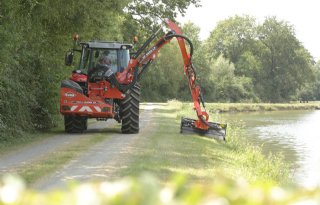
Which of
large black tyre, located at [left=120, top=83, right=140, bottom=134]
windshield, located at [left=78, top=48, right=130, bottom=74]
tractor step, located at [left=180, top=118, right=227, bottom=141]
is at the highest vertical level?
windshield, located at [left=78, top=48, right=130, bottom=74]

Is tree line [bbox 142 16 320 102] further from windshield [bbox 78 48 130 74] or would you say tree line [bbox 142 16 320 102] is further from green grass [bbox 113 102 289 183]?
green grass [bbox 113 102 289 183]

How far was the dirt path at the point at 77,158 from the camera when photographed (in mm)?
8867

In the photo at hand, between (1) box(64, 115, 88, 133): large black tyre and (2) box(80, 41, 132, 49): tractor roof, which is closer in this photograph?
(1) box(64, 115, 88, 133): large black tyre

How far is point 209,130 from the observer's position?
1772cm

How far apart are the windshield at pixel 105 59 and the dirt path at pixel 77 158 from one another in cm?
236

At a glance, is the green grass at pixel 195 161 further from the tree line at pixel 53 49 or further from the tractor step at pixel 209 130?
the tree line at pixel 53 49

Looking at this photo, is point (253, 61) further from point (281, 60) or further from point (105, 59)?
A: point (105, 59)

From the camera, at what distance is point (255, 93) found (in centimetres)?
9131

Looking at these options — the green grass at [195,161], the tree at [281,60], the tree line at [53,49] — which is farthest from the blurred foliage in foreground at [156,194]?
the tree at [281,60]

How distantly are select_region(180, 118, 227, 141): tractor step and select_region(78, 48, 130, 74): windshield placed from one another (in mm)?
2686

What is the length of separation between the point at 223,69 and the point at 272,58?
18.7m

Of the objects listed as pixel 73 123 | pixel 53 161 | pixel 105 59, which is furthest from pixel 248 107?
pixel 53 161

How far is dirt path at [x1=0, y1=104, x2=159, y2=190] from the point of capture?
8.87m

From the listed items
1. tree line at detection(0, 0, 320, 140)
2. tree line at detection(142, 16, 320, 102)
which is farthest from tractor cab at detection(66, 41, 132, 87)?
tree line at detection(142, 16, 320, 102)
